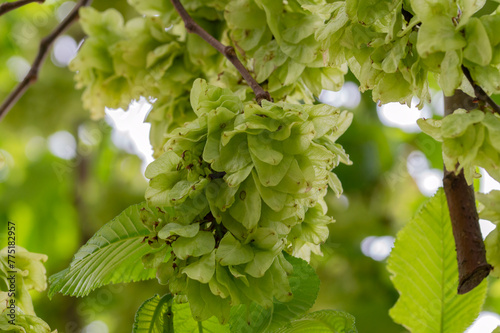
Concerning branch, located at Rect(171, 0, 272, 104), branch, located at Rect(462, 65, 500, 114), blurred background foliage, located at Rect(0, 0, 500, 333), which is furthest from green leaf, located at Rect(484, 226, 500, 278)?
blurred background foliage, located at Rect(0, 0, 500, 333)

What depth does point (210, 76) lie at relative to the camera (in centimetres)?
88

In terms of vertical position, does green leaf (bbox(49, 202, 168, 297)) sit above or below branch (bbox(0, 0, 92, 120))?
below

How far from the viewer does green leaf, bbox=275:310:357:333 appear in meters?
0.56

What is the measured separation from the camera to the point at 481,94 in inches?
20.0

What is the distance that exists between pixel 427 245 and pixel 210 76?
395mm

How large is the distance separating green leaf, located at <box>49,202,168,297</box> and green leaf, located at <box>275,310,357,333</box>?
0.17 metres

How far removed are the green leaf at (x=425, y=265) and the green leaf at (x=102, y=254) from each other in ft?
0.89

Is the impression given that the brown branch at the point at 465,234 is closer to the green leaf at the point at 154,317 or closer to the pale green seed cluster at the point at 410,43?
the pale green seed cluster at the point at 410,43

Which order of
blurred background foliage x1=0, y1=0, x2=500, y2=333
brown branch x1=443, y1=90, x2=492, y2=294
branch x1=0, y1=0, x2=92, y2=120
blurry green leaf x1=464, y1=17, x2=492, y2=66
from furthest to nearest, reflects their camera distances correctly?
blurred background foliage x1=0, y1=0, x2=500, y2=333 → branch x1=0, y1=0, x2=92, y2=120 → brown branch x1=443, y1=90, x2=492, y2=294 → blurry green leaf x1=464, y1=17, x2=492, y2=66

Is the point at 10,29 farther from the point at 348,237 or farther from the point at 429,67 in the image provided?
Answer: the point at 429,67

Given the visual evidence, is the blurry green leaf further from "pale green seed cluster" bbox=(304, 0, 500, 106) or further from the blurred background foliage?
the blurred background foliage

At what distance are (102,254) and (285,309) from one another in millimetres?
192

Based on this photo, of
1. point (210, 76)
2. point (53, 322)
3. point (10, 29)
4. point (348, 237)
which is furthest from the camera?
point (10, 29)

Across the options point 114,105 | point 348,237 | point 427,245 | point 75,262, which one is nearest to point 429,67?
point 427,245
